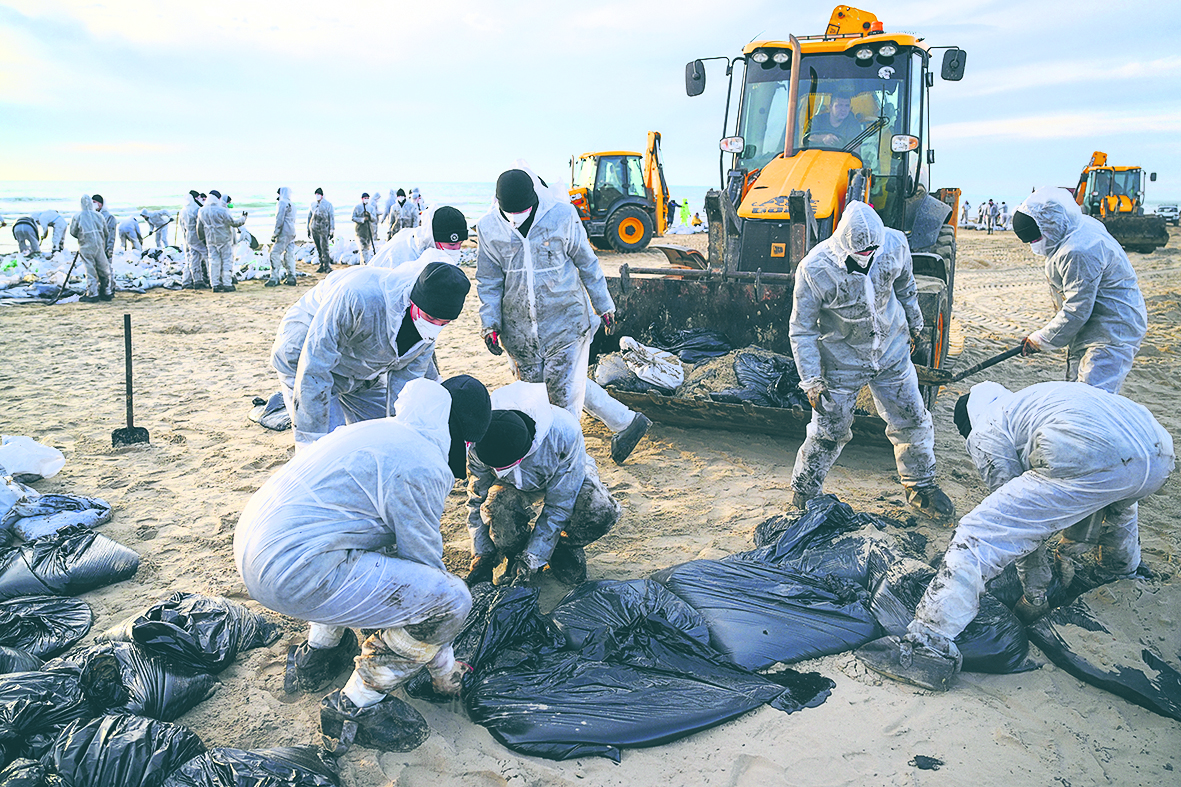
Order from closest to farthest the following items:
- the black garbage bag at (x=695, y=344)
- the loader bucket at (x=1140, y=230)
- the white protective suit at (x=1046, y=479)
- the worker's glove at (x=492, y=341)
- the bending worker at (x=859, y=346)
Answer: the white protective suit at (x=1046, y=479), the bending worker at (x=859, y=346), the worker's glove at (x=492, y=341), the black garbage bag at (x=695, y=344), the loader bucket at (x=1140, y=230)

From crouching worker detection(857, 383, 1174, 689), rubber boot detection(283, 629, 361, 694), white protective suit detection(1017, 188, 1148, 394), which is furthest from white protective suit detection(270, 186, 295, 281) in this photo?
crouching worker detection(857, 383, 1174, 689)

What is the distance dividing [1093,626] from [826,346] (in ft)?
5.81

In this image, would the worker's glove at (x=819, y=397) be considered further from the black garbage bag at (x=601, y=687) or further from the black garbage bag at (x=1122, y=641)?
the black garbage bag at (x=601, y=687)

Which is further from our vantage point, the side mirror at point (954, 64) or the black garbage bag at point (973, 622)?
the side mirror at point (954, 64)

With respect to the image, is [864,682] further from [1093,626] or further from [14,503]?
[14,503]

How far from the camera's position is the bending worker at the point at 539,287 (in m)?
4.12

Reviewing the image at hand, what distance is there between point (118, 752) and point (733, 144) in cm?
598

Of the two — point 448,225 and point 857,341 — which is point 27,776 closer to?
point 448,225

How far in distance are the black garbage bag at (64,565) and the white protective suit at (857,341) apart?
355 centimetres

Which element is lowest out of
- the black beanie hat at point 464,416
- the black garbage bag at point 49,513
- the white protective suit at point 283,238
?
the black garbage bag at point 49,513

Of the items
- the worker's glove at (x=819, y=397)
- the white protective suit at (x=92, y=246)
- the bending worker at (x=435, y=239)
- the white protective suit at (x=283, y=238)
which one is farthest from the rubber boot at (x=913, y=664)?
the white protective suit at (x=283, y=238)

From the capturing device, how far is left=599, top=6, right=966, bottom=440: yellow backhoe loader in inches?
207

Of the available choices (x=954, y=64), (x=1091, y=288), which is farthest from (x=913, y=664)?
(x=954, y=64)

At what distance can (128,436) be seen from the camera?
5164mm
